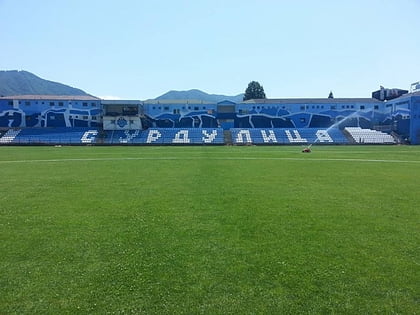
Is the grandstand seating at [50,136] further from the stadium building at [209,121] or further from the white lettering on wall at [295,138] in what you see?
the white lettering on wall at [295,138]

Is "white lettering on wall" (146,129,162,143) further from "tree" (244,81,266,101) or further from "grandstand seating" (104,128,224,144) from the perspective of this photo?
"tree" (244,81,266,101)

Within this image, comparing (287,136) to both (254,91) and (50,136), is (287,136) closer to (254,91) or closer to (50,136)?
(254,91)

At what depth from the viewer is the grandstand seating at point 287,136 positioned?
62.5 m

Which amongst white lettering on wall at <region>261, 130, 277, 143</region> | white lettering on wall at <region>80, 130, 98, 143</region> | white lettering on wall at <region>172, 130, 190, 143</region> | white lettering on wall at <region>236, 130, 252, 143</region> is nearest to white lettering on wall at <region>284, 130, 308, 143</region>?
white lettering on wall at <region>261, 130, 277, 143</region>

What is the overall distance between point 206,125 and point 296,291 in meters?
68.6

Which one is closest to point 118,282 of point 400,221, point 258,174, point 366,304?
point 366,304

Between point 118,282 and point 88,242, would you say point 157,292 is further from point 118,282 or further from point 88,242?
point 88,242

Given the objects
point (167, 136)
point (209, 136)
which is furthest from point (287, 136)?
point (167, 136)

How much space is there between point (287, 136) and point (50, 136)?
45.0 m

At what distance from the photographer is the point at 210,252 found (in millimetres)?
5973

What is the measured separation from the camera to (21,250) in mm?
6035

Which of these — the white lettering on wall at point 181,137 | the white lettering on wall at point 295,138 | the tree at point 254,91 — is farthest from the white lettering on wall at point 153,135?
the tree at point 254,91

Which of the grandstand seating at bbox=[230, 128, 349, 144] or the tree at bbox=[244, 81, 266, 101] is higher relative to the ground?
the tree at bbox=[244, 81, 266, 101]

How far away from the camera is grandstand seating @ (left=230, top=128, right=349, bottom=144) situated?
205 ft
